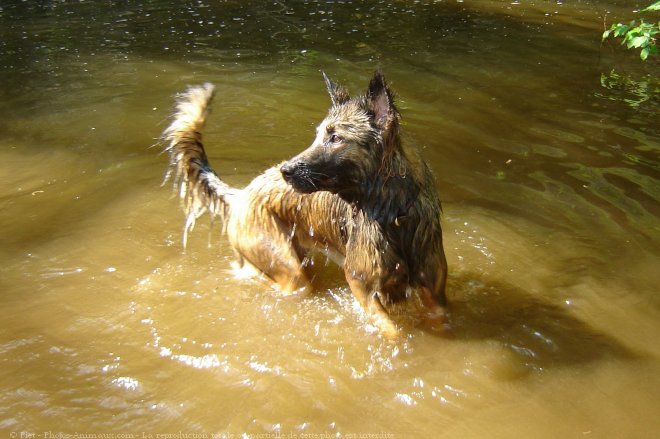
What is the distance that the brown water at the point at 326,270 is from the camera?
3363 millimetres

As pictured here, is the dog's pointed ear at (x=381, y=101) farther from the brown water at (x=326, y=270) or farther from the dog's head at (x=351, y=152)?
the brown water at (x=326, y=270)

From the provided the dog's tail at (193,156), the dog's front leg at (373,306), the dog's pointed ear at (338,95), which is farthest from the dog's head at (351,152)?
the dog's tail at (193,156)

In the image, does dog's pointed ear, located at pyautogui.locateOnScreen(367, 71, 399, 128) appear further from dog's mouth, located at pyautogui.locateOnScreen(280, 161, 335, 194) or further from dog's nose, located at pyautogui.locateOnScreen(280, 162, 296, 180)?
dog's nose, located at pyautogui.locateOnScreen(280, 162, 296, 180)

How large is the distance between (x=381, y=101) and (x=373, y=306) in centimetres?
150

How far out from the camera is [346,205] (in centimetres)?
420

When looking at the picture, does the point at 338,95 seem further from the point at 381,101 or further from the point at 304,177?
the point at 304,177

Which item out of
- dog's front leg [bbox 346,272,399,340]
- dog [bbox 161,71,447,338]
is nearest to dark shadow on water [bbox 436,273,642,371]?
dog [bbox 161,71,447,338]

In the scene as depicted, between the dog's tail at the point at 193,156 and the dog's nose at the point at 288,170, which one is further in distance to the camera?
the dog's tail at the point at 193,156

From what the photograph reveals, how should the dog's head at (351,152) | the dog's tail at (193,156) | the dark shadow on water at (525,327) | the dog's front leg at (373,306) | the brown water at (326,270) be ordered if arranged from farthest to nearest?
the dog's tail at (193,156) < the dog's front leg at (373,306) < the dark shadow on water at (525,327) < the dog's head at (351,152) < the brown water at (326,270)

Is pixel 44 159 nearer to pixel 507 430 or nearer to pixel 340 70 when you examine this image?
pixel 340 70

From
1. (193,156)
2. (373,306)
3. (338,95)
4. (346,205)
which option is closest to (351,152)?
(338,95)

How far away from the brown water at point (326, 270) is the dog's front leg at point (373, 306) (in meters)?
0.11

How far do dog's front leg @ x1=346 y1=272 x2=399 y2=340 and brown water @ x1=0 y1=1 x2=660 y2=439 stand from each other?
0.11m

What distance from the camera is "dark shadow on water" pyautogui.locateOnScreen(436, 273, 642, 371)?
3.79m
